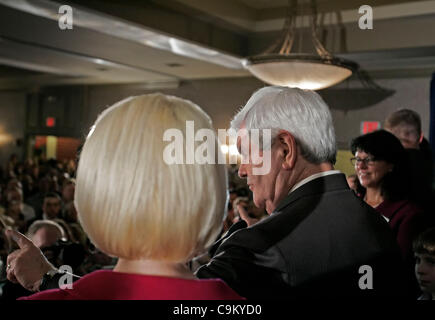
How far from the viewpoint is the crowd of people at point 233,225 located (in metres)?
0.65

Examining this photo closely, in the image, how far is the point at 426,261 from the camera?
193 centimetres

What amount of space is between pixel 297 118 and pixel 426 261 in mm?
1085

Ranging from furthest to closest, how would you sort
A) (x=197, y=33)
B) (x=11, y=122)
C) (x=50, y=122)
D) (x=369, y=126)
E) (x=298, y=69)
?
(x=11, y=122)
(x=50, y=122)
(x=369, y=126)
(x=197, y=33)
(x=298, y=69)

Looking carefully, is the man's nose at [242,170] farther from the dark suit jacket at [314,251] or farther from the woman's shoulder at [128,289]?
the woman's shoulder at [128,289]

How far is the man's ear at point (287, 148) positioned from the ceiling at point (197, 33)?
387cm

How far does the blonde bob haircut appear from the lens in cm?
65

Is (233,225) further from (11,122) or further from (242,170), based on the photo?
(11,122)

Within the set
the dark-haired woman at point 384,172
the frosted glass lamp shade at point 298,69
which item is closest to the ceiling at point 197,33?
the frosted glass lamp shade at point 298,69

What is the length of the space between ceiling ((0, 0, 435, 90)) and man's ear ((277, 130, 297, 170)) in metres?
3.87

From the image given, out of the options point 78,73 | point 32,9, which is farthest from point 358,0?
point 78,73

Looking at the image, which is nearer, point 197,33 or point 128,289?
point 128,289

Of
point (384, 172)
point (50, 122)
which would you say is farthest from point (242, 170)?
point (50, 122)
